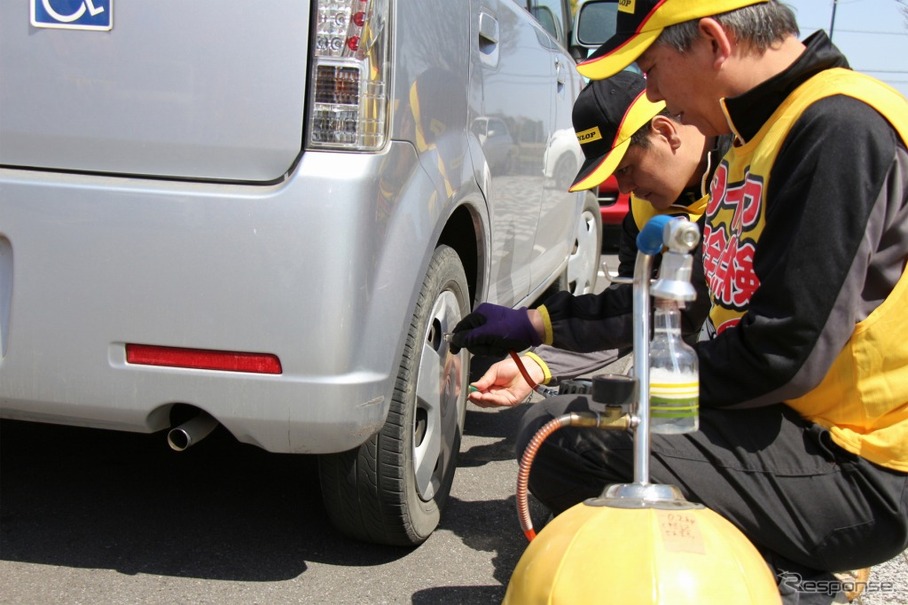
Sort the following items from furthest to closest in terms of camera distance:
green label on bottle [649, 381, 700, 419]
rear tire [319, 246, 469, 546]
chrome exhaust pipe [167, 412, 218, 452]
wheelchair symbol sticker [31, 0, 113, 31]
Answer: rear tire [319, 246, 469, 546] → chrome exhaust pipe [167, 412, 218, 452] → wheelchair symbol sticker [31, 0, 113, 31] → green label on bottle [649, 381, 700, 419]

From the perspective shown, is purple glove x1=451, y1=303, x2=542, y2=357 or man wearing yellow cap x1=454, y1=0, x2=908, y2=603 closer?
man wearing yellow cap x1=454, y1=0, x2=908, y2=603

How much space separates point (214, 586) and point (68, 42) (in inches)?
49.0

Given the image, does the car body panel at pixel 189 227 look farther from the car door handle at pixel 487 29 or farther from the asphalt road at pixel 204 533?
the car door handle at pixel 487 29

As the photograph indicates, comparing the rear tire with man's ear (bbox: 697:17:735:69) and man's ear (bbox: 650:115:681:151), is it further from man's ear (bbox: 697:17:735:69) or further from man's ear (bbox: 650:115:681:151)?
man's ear (bbox: 697:17:735:69)

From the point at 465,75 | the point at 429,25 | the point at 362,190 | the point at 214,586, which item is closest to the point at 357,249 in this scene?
the point at 362,190

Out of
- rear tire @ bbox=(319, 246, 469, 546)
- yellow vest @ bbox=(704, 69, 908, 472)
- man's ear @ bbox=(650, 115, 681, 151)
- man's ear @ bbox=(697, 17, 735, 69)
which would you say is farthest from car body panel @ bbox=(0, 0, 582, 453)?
man's ear @ bbox=(650, 115, 681, 151)

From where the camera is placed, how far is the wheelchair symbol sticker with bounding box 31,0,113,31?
73.8 inches

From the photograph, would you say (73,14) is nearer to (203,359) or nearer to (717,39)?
(203,359)

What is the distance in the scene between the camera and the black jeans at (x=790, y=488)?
190cm

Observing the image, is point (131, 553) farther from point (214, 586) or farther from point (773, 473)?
point (773, 473)

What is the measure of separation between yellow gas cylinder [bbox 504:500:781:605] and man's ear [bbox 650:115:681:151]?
139 cm

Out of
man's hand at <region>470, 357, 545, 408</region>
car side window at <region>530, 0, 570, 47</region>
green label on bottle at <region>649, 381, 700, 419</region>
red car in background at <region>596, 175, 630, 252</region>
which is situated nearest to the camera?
green label on bottle at <region>649, 381, 700, 419</region>

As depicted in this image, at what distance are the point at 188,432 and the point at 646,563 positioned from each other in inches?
42.0

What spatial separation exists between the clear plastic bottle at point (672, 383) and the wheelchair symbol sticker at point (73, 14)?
1.16 meters
